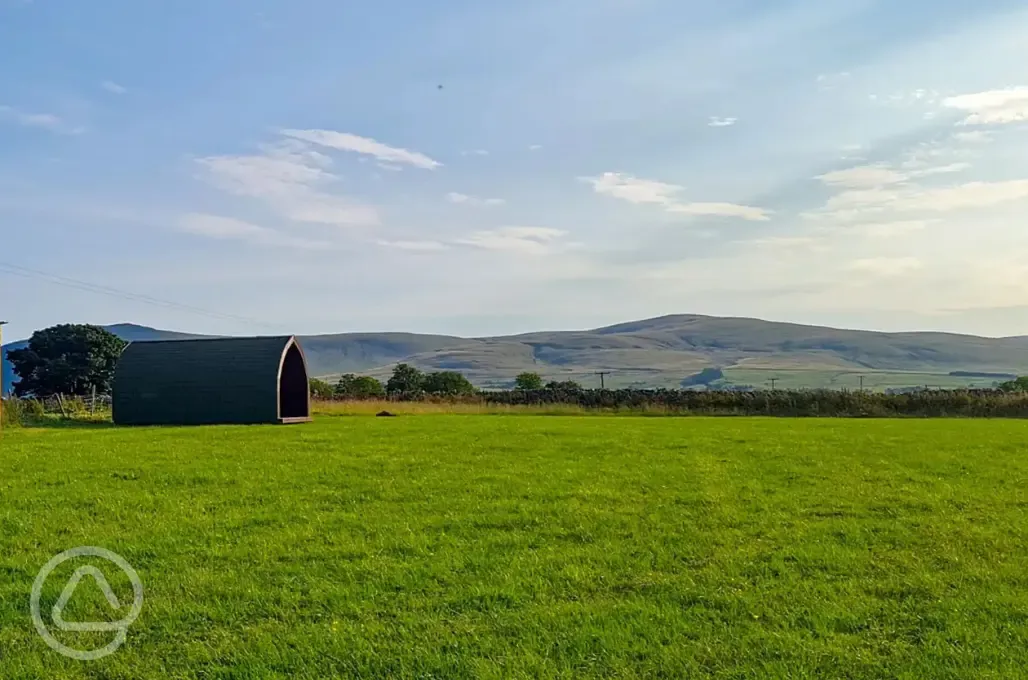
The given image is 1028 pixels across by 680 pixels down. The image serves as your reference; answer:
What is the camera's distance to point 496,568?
700 centimetres

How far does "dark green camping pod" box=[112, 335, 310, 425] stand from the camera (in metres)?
27.3

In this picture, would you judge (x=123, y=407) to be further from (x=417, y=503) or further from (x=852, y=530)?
(x=852, y=530)

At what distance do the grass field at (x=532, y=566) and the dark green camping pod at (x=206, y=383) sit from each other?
13.6m

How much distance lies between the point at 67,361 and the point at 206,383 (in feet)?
79.0

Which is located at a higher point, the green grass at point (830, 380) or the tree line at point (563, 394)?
the tree line at point (563, 394)

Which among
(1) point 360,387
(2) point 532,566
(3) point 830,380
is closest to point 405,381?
(1) point 360,387

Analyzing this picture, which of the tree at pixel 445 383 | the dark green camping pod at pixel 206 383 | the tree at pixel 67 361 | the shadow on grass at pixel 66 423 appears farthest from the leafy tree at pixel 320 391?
the shadow on grass at pixel 66 423

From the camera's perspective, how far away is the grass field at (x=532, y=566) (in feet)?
16.9

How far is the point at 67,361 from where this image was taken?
47.6 m

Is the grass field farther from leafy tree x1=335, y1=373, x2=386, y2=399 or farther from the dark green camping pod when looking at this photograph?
leafy tree x1=335, y1=373, x2=386, y2=399

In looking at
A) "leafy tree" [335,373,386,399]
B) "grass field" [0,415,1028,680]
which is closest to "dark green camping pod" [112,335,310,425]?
"grass field" [0,415,1028,680]

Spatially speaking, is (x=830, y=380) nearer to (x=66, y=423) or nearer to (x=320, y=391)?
(x=320, y=391)

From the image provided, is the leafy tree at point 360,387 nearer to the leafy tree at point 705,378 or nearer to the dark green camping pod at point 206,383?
the dark green camping pod at point 206,383

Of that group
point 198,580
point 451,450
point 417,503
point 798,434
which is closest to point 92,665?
point 198,580
